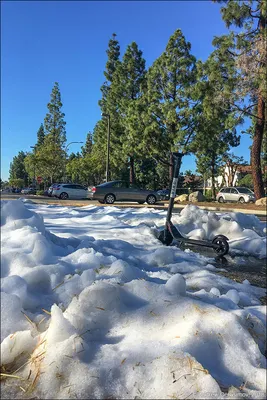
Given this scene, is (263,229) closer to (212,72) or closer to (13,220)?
(13,220)

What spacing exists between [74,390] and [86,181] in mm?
59594

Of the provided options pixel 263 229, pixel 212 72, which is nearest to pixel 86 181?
pixel 212 72

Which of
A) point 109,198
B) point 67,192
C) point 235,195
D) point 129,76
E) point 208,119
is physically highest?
point 129,76

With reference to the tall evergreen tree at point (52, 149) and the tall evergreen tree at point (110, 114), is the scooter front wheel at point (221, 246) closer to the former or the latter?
the tall evergreen tree at point (110, 114)

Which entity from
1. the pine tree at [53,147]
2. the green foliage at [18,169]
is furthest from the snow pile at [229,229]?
the green foliage at [18,169]

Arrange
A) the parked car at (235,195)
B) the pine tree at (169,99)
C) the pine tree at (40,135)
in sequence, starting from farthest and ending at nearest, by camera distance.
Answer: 1. the pine tree at (40,135)
2. the parked car at (235,195)
3. the pine tree at (169,99)

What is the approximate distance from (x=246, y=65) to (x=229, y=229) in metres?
13.4

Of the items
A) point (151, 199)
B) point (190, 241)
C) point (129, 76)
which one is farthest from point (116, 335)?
point (129, 76)

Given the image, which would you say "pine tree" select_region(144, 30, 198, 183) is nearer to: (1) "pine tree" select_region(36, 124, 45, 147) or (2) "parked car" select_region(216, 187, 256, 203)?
(2) "parked car" select_region(216, 187, 256, 203)

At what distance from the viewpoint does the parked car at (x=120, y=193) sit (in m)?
18.4

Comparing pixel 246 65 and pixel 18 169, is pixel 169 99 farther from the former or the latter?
pixel 18 169

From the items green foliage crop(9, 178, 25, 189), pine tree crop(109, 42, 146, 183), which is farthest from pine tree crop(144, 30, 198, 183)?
green foliage crop(9, 178, 25, 189)

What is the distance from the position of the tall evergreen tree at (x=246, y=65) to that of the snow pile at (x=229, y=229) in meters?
11.5

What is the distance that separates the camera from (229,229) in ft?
19.2
